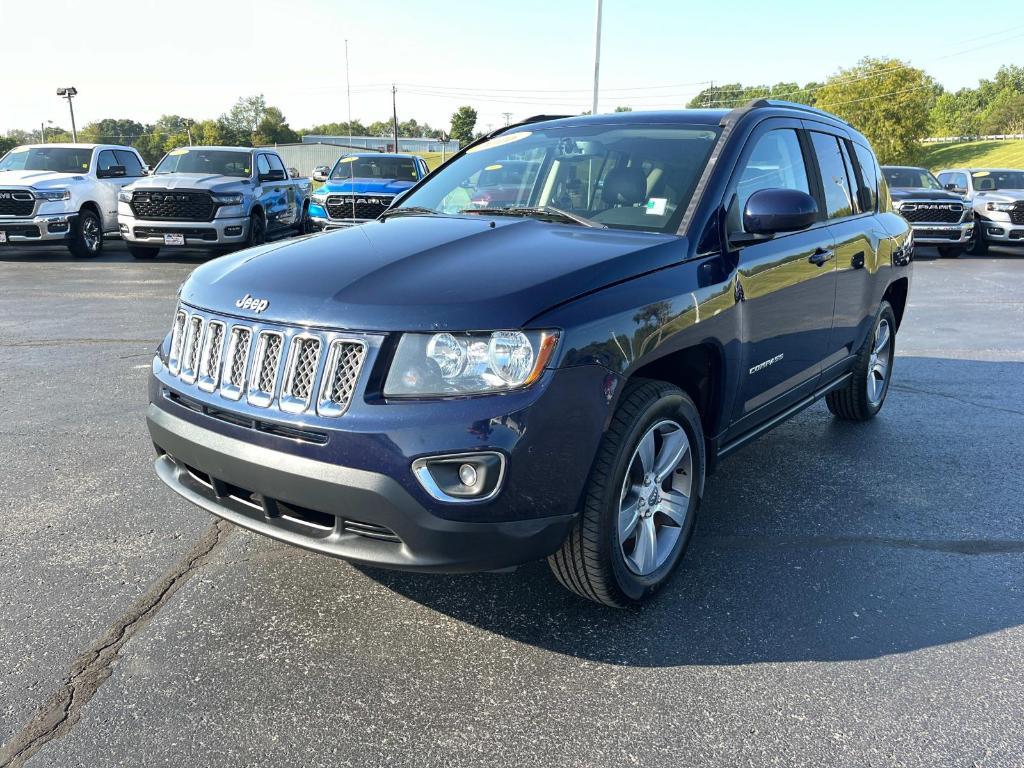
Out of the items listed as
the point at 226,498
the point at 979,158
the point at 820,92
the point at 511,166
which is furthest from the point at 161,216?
the point at 979,158

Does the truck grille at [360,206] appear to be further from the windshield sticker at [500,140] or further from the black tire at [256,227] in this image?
the windshield sticker at [500,140]

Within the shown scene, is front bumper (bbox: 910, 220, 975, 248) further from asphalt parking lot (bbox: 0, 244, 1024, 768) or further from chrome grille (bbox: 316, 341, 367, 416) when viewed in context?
chrome grille (bbox: 316, 341, 367, 416)

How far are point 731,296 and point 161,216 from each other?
12254 mm

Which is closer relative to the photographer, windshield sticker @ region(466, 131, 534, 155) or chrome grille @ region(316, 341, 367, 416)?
chrome grille @ region(316, 341, 367, 416)

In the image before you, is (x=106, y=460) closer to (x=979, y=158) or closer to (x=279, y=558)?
(x=279, y=558)

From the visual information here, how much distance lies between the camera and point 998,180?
1791 cm

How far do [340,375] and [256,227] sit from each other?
12.7 meters

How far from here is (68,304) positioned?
31.5 ft

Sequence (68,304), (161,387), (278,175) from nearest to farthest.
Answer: (161,387) < (68,304) < (278,175)

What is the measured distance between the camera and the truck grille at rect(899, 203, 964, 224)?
16.3 meters

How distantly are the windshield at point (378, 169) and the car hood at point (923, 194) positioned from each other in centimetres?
974

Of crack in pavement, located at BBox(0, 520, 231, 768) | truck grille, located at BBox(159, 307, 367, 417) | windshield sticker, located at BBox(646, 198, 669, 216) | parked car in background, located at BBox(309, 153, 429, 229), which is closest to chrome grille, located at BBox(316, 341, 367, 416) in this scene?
truck grille, located at BBox(159, 307, 367, 417)

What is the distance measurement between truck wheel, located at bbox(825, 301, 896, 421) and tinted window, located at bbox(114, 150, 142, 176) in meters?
14.3

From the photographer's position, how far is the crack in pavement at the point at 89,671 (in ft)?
7.30
